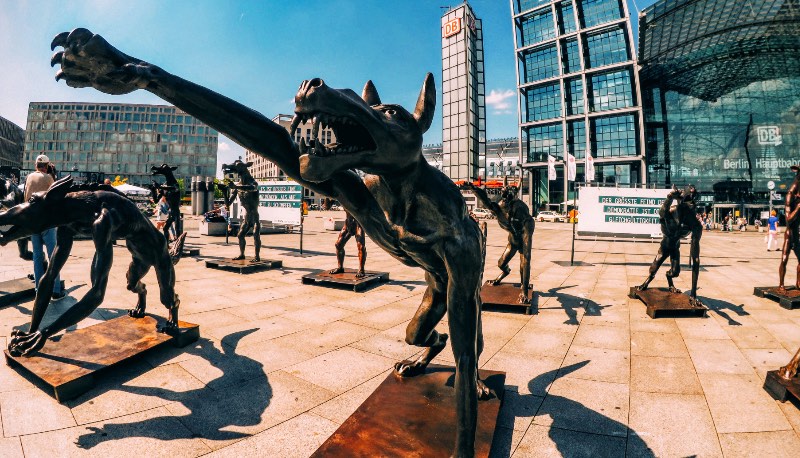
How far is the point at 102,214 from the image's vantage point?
4.20 metres

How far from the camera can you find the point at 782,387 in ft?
11.6

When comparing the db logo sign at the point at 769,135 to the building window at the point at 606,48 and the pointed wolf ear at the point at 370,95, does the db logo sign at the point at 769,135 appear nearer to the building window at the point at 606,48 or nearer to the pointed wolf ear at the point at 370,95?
the building window at the point at 606,48

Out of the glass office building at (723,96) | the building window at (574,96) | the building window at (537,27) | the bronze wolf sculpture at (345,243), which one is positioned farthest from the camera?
the building window at (537,27)

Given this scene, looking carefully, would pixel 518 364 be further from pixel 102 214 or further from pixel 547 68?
pixel 547 68

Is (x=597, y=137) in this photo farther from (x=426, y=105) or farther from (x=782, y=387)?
(x=426, y=105)

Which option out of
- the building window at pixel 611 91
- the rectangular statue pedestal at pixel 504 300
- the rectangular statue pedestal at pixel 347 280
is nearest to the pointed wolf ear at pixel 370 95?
the rectangular statue pedestal at pixel 504 300

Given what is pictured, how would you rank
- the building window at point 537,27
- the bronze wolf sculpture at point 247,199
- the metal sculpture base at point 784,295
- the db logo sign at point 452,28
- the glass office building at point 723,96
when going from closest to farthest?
the metal sculpture base at point 784,295 < the bronze wolf sculpture at point 247,199 < the glass office building at point 723,96 < the building window at point 537,27 < the db logo sign at point 452,28

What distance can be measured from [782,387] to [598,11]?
6329cm

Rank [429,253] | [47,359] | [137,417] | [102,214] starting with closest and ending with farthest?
1. [429,253]
2. [137,417]
3. [47,359]
4. [102,214]

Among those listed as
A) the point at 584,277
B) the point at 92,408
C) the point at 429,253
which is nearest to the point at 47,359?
the point at 92,408

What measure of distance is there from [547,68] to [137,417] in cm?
6470

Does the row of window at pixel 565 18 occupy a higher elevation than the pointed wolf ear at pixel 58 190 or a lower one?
higher

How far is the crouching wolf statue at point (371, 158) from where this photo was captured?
1.54 metres

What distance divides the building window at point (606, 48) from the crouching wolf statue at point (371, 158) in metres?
61.4
